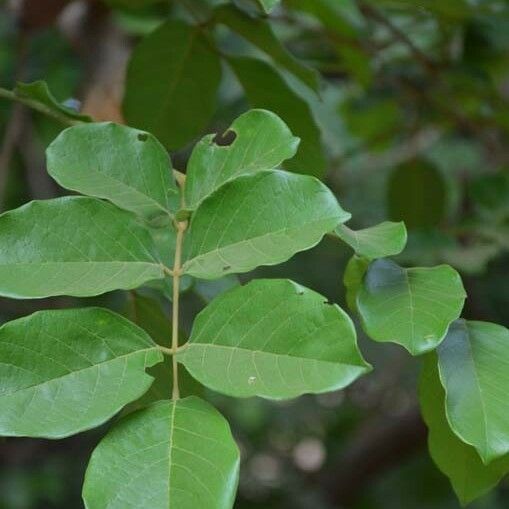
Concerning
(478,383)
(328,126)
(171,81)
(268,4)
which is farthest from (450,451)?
(328,126)

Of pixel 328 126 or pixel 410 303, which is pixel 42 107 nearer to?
pixel 410 303

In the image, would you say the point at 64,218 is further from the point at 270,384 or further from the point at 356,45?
the point at 356,45

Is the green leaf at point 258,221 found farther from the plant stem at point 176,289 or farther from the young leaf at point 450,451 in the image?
the young leaf at point 450,451

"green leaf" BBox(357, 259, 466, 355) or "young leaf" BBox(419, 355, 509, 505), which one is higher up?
"green leaf" BBox(357, 259, 466, 355)

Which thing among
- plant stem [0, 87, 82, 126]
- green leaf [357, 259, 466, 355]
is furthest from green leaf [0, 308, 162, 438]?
plant stem [0, 87, 82, 126]

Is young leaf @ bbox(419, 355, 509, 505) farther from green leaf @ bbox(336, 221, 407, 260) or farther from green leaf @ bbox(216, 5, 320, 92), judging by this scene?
green leaf @ bbox(216, 5, 320, 92)

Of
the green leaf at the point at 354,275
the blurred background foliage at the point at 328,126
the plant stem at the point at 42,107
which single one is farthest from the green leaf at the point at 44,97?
the green leaf at the point at 354,275

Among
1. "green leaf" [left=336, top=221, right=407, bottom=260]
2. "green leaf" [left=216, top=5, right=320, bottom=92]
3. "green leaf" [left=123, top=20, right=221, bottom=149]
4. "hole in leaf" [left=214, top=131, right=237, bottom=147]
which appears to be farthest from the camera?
"green leaf" [left=123, top=20, right=221, bottom=149]

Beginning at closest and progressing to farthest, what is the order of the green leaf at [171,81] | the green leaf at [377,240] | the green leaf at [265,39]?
the green leaf at [377,240] < the green leaf at [265,39] < the green leaf at [171,81]
